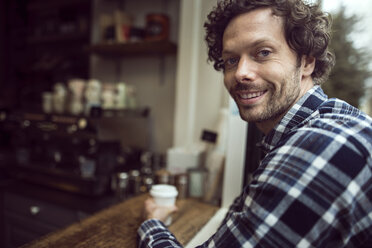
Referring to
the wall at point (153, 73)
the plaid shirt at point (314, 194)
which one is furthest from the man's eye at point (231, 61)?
the wall at point (153, 73)

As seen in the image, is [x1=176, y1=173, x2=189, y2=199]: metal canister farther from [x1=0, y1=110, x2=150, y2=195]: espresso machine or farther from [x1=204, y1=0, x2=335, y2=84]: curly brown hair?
[x1=204, y1=0, x2=335, y2=84]: curly brown hair

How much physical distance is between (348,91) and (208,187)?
2458 millimetres

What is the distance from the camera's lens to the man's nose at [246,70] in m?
0.78

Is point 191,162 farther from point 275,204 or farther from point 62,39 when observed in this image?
point 62,39

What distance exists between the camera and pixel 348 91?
303cm

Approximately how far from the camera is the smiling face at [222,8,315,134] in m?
0.76

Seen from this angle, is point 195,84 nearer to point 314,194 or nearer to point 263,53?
point 263,53

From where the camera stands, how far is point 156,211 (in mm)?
992

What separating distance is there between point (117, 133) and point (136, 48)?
2.43 feet

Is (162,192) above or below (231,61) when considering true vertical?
below

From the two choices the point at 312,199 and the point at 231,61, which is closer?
the point at 312,199

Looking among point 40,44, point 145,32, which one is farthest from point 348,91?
point 40,44

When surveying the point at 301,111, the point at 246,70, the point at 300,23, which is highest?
the point at 300,23

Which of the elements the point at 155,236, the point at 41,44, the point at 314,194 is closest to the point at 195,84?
the point at 155,236
